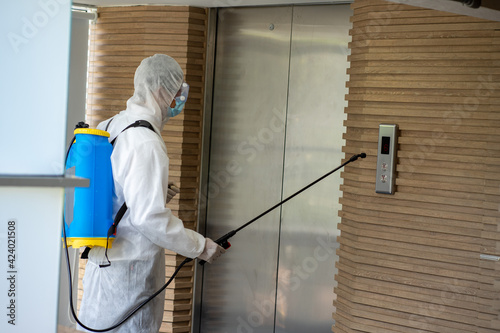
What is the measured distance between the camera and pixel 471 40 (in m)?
4.00

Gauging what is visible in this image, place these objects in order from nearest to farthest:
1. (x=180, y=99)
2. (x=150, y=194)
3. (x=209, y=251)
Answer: (x=150, y=194) < (x=209, y=251) < (x=180, y=99)

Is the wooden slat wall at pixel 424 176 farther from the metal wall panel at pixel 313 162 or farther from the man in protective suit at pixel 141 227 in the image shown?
the man in protective suit at pixel 141 227

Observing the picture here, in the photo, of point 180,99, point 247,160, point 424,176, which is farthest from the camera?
point 247,160

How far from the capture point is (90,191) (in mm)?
2637

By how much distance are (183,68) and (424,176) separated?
84.4 inches

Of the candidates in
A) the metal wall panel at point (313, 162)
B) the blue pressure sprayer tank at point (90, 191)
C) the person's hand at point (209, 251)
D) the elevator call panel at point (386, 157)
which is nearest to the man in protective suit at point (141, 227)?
the person's hand at point (209, 251)

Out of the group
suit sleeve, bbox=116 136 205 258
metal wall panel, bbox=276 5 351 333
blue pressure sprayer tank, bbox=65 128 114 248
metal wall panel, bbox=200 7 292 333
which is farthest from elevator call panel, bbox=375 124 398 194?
blue pressure sprayer tank, bbox=65 128 114 248

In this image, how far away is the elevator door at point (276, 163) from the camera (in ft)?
16.1

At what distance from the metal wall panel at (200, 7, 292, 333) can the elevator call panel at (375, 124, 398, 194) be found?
110cm

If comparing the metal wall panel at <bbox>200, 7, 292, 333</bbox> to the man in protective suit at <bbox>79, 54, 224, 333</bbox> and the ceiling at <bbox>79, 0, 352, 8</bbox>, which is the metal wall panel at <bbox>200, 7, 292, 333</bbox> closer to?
the ceiling at <bbox>79, 0, 352, 8</bbox>

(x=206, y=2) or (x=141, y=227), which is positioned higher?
(x=206, y=2)

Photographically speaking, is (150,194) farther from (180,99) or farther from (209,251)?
(180,99)

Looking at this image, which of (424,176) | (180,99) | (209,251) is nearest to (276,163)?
(424,176)

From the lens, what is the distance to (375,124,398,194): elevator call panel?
4191mm
